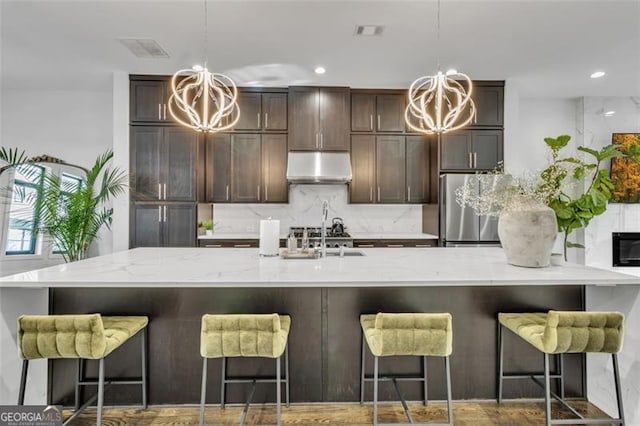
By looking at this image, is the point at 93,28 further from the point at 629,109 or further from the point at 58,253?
the point at 629,109

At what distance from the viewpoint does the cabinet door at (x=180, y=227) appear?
167 inches

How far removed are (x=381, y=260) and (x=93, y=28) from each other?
10.7 ft

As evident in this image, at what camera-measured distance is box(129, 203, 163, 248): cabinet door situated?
13.9ft

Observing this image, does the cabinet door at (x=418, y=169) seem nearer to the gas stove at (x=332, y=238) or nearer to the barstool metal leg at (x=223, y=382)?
the gas stove at (x=332, y=238)

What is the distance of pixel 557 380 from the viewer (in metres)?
2.16

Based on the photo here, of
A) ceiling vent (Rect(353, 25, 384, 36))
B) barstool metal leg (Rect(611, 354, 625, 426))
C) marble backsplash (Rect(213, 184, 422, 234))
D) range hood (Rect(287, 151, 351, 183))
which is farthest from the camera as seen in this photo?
marble backsplash (Rect(213, 184, 422, 234))

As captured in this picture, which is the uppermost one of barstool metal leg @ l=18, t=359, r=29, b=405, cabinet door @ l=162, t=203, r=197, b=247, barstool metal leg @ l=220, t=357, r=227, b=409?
cabinet door @ l=162, t=203, r=197, b=247

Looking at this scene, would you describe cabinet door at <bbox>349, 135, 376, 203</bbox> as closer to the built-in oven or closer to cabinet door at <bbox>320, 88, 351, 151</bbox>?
cabinet door at <bbox>320, 88, 351, 151</bbox>

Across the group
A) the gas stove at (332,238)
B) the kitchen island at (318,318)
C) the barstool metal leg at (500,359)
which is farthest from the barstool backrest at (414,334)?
the gas stove at (332,238)

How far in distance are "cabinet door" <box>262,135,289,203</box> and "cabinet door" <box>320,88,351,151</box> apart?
547 millimetres

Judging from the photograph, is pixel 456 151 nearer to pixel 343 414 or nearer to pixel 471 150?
pixel 471 150

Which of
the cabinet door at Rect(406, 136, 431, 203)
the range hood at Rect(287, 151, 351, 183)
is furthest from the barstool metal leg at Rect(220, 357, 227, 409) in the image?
the cabinet door at Rect(406, 136, 431, 203)

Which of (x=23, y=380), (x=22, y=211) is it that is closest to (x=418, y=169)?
(x=23, y=380)

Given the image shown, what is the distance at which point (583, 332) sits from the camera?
1680mm
